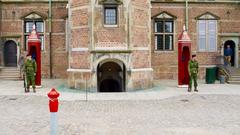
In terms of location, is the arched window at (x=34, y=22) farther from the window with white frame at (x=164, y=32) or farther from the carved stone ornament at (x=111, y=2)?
the carved stone ornament at (x=111, y=2)

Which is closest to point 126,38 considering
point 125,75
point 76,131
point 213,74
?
point 125,75

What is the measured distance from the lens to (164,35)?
26.8 m

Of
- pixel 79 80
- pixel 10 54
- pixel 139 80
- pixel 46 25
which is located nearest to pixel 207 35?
pixel 139 80

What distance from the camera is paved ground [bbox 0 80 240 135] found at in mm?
9906

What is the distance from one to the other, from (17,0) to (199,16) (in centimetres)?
1353

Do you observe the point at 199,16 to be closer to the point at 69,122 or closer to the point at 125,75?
the point at 125,75

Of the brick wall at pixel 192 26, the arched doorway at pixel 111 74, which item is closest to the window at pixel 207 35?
the brick wall at pixel 192 26

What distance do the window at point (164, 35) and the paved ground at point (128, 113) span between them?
28.6 ft

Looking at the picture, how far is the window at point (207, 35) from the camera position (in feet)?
88.7

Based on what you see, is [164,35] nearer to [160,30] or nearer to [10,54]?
[160,30]

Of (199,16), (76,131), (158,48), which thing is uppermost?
(199,16)

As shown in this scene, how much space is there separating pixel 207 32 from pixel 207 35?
0.74 ft

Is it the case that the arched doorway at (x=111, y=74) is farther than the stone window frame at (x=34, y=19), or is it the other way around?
the stone window frame at (x=34, y=19)

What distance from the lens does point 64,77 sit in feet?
89.4
